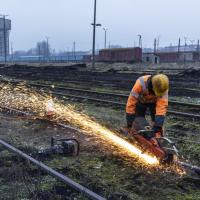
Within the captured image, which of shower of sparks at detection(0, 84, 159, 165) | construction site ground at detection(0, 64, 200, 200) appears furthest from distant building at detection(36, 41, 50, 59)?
construction site ground at detection(0, 64, 200, 200)

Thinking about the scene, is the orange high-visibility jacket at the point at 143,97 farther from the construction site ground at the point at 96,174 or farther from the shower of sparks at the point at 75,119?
the construction site ground at the point at 96,174

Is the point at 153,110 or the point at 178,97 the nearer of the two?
the point at 153,110

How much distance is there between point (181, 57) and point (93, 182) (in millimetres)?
76662

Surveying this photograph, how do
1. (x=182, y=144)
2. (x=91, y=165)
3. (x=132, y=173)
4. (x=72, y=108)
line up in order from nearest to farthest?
(x=132, y=173) → (x=91, y=165) → (x=182, y=144) → (x=72, y=108)

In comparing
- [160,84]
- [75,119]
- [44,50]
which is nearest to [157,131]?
[160,84]

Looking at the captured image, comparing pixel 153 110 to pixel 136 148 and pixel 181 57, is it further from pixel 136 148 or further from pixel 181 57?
pixel 181 57

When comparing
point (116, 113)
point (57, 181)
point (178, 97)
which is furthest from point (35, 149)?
point (178, 97)

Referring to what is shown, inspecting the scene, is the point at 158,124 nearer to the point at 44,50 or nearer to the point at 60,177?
the point at 60,177

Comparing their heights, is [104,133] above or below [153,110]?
below

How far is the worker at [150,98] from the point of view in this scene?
678 centimetres

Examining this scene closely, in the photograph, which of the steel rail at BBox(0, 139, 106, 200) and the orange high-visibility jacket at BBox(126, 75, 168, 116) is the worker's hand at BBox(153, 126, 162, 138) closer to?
the orange high-visibility jacket at BBox(126, 75, 168, 116)

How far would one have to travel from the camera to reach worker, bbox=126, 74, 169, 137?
6777mm

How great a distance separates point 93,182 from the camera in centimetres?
649

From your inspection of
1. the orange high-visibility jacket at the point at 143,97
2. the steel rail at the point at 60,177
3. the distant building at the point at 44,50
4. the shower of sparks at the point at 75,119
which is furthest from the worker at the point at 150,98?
the distant building at the point at 44,50
